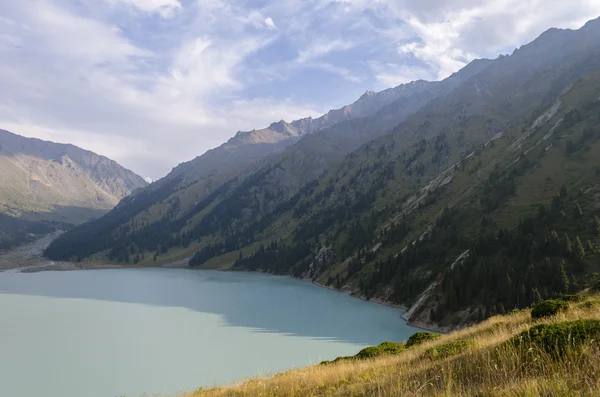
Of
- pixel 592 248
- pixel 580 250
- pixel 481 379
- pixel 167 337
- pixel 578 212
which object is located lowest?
pixel 167 337

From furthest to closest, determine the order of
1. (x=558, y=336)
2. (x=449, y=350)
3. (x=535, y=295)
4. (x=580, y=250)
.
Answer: (x=580, y=250)
(x=535, y=295)
(x=449, y=350)
(x=558, y=336)

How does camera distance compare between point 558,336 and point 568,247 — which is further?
point 568,247

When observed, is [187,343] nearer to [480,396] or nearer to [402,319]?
[402,319]

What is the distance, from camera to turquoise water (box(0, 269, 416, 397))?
4569 cm

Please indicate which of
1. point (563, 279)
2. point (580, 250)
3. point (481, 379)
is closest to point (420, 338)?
point (481, 379)

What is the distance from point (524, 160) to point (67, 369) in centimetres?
15211

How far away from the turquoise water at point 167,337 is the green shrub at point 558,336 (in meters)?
12.2

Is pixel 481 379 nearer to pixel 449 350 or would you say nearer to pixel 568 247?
pixel 449 350

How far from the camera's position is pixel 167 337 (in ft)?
222

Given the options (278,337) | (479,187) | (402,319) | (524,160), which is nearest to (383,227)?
(479,187)

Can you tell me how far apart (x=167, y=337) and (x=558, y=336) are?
227 ft

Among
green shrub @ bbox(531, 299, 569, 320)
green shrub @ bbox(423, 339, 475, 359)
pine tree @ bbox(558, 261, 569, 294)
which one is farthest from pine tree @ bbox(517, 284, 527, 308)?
green shrub @ bbox(423, 339, 475, 359)

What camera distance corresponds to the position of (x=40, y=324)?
263 feet

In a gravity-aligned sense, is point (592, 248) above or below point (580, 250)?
above
